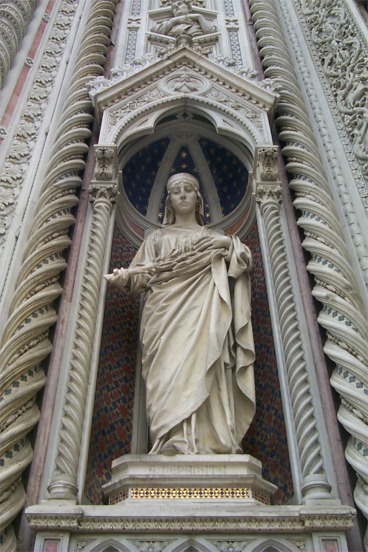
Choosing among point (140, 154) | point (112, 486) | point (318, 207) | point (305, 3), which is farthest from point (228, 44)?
point (112, 486)

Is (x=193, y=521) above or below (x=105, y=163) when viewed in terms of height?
below

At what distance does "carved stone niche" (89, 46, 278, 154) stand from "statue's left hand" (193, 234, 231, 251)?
1.34 m

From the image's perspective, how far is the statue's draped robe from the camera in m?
4.88

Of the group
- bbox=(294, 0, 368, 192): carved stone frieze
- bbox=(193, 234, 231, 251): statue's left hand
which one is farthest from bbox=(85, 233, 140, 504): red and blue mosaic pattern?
bbox=(294, 0, 368, 192): carved stone frieze

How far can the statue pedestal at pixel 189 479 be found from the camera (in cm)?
445

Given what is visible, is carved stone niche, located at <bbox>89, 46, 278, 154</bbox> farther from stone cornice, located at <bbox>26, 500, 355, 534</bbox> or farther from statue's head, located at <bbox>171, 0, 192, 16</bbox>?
stone cornice, located at <bbox>26, 500, 355, 534</bbox>

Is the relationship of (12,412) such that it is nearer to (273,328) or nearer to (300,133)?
(273,328)

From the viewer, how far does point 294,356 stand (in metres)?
5.22

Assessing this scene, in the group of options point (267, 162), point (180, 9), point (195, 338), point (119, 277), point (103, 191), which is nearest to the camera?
point (195, 338)

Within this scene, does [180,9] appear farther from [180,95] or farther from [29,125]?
[29,125]

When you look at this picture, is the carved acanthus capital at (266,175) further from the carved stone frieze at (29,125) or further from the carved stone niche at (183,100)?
the carved stone frieze at (29,125)

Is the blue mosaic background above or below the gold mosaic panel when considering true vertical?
above

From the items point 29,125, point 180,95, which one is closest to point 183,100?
point 180,95

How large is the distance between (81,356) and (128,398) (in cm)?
89
